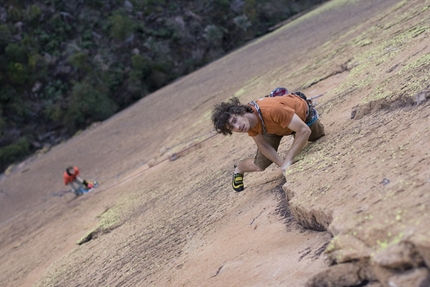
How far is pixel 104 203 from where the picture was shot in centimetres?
896

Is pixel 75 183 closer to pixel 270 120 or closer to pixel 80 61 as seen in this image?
pixel 270 120

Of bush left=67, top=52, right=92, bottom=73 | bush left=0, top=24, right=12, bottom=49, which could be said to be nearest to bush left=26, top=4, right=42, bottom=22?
bush left=0, top=24, right=12, bottom=49

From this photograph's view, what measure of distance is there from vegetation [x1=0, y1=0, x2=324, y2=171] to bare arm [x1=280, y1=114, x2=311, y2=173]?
23.5 metres

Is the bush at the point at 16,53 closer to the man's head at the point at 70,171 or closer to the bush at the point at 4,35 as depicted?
the bush at the point at 4,35

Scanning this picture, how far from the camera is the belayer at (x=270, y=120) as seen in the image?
3.70 meters

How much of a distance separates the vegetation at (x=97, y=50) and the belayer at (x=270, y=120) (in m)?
23.3

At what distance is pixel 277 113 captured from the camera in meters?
3.73

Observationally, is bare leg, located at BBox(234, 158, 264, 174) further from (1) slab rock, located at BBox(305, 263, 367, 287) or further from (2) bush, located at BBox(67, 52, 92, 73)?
(2) bush, located at BBox(67, 52, 92, 73)

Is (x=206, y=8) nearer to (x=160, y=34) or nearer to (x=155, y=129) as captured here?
(x=160, y=34)

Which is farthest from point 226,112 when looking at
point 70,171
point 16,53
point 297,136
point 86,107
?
point 16,53

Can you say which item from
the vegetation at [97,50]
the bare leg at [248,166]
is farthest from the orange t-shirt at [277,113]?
the vegetation at [97,50]

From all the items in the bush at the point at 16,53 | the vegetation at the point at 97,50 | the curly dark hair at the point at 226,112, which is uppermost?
the bush at the point at 16,53

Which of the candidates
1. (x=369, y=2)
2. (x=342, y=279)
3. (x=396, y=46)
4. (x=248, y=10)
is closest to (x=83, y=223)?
(x=396, y=46)

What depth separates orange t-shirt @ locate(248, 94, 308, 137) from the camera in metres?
3.74
